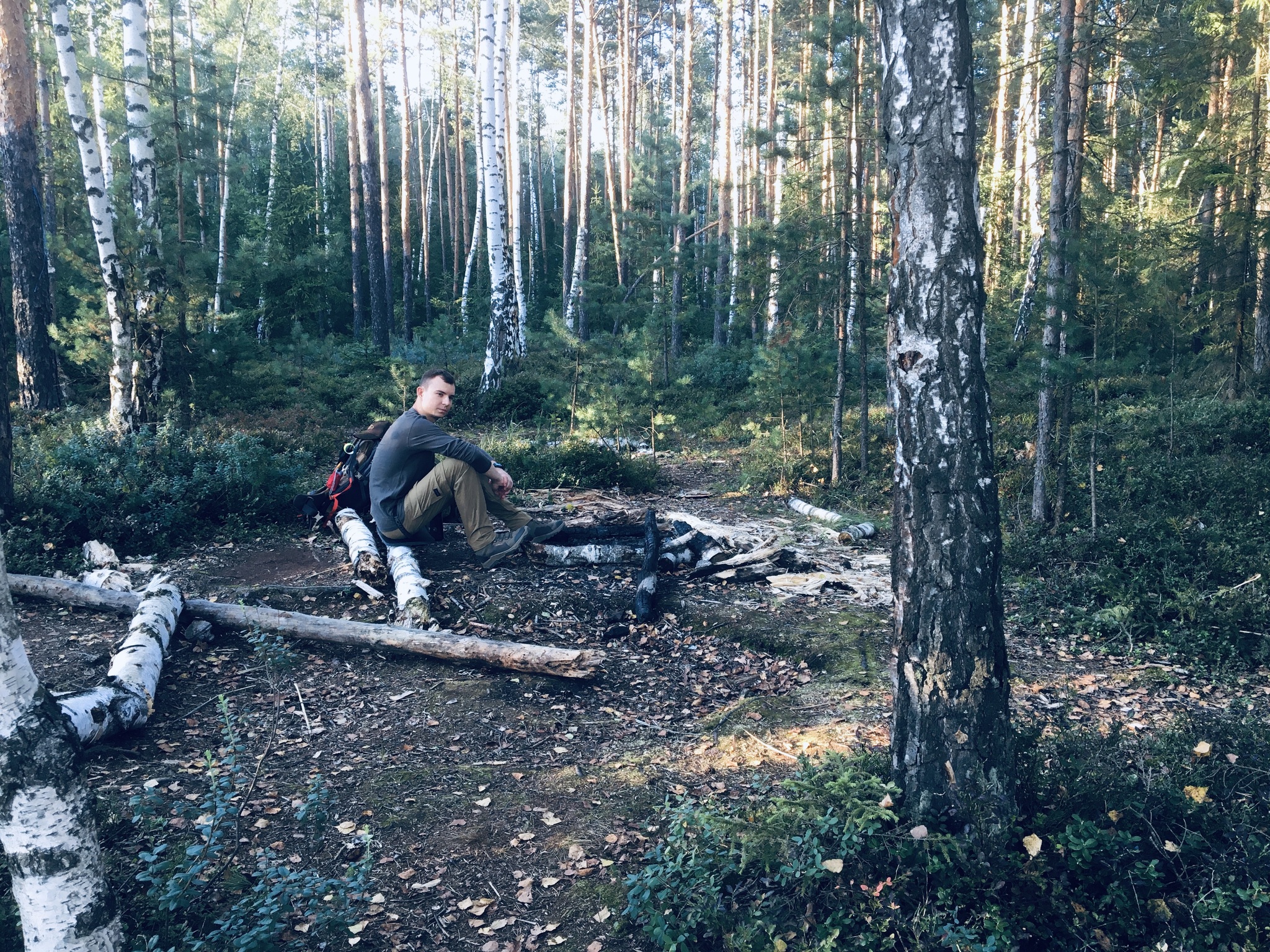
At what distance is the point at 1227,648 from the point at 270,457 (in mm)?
9334

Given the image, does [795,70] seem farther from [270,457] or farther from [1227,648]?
[1227,648]

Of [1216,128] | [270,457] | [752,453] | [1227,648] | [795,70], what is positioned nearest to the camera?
[1227,648]

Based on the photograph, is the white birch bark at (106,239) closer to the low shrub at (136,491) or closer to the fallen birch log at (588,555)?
the low shrub at (136,491)

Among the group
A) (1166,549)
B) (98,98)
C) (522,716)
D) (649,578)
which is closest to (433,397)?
(649,578)

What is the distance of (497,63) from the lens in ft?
52.2

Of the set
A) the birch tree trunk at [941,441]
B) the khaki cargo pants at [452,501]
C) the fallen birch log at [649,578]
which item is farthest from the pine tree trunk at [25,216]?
the birch tree trunk at [941,441]

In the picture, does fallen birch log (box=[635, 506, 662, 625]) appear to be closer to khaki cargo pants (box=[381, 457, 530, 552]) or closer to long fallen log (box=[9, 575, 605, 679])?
long fallen log (box=[9, 575, 605, 679])

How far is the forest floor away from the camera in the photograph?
3592 millimetres

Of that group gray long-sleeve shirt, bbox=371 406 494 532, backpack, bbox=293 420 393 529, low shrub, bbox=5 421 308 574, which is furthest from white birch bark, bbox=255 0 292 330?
gray long-sleeve shirt, bbox=371 406 494 532

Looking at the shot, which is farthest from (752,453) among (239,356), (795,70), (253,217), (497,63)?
(253,217)

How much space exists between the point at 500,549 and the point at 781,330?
19.8ft

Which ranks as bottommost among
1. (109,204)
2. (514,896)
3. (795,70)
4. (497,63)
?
(514,896)

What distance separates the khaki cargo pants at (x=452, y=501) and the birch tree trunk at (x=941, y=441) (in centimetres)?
459

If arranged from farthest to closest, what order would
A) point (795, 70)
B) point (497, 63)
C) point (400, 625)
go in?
point (795, 70) → point (497, 63) → point (400, 625)
